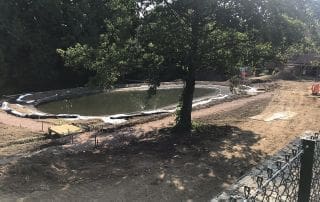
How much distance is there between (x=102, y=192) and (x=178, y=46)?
6660 millimetres

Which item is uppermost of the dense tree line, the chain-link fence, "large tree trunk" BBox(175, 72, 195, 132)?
the dense tree line

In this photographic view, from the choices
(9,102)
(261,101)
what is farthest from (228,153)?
(9,102)

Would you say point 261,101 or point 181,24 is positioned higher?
point 181,24

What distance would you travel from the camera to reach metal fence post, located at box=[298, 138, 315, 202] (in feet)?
11.0

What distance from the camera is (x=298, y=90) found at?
31250mm

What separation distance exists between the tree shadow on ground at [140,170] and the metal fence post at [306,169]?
225 inches

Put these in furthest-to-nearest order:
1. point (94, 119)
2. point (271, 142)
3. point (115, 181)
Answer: point (94, 119) < point (271, 142) < point (115, 181)

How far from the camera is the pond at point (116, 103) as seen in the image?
2692cm

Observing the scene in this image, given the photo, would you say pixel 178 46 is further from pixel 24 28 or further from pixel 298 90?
pixel 24 28

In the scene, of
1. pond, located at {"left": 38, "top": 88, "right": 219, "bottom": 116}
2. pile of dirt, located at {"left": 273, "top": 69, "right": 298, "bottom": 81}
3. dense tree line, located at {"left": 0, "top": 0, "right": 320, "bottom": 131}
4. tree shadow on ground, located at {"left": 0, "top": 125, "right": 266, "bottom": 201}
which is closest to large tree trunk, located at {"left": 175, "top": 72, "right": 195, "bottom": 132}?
dense tree line, located at {"left": 0, "top": 0, "right": 320, "bottom": 131}

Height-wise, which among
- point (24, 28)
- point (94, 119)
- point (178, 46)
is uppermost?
point (24, 28)

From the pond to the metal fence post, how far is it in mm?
20549

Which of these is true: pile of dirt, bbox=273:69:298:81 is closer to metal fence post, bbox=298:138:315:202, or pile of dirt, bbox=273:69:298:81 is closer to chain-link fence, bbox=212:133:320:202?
chain-link fence, bbox=212:133:320:202

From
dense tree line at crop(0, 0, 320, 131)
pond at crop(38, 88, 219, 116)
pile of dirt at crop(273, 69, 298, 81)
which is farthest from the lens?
pile of dirt at crop(273, 69, 298, 81)
